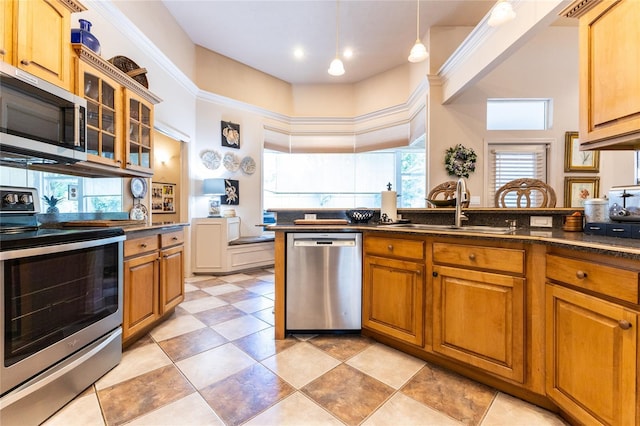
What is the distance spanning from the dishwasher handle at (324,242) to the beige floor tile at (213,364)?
0.89 meters

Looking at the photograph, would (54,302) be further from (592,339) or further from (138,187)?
(592,339)

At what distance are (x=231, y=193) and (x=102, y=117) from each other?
246 cm

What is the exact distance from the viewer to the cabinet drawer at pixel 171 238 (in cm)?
237

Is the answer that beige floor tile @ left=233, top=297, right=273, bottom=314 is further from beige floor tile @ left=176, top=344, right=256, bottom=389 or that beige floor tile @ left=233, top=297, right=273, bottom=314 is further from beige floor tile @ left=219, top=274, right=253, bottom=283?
beige floor tile @ left=219, top=274, right=253, bottom=283

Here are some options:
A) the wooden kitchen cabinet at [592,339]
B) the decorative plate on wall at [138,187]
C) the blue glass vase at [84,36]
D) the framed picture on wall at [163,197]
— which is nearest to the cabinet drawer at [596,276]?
the wooden kitchen cabinet at [592,339]

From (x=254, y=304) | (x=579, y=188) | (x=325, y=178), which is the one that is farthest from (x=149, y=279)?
(x=579, y=188)

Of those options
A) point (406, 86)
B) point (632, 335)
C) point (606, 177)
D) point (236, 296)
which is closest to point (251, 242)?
point (236, 296)

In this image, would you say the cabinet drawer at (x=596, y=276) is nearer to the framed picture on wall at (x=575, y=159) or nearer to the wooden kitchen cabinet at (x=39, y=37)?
the wooden kitchen cabinet at (x=39, y=37)

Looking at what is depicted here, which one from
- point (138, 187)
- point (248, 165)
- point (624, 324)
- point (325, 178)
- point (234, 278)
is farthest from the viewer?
point (325, 178)

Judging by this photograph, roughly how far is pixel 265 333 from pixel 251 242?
2289 millimetres

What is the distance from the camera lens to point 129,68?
2.58 meters

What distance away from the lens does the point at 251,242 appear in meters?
4.43

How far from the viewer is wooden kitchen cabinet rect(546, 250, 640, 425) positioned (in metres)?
1.02

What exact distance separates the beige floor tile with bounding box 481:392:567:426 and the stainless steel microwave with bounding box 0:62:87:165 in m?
2.73
